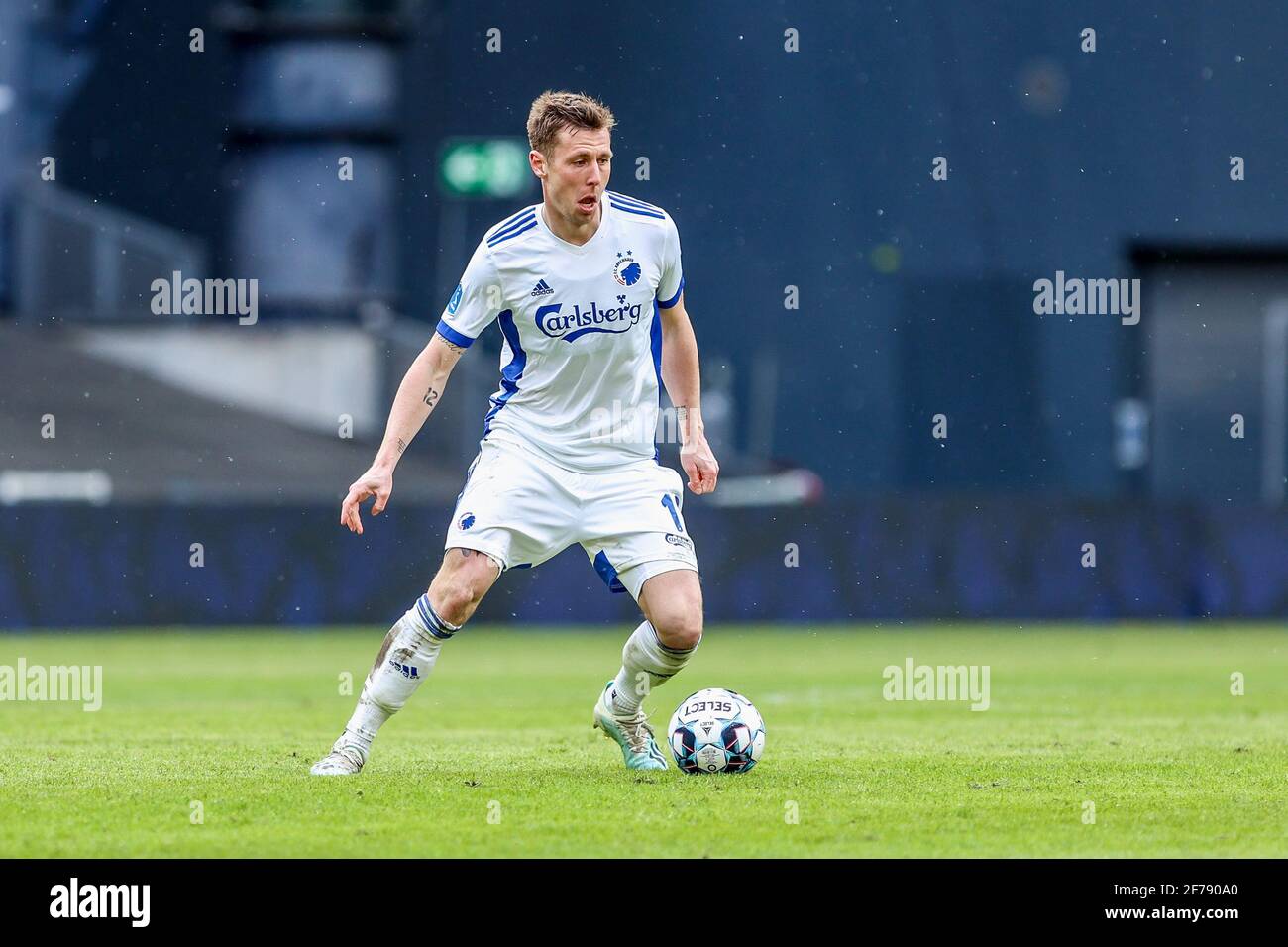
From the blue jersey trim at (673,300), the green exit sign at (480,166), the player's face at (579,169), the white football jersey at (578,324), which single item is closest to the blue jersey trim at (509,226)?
the white football jersey at (578,324)

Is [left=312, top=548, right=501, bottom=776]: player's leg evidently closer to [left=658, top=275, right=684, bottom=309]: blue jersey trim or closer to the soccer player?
the soccer player

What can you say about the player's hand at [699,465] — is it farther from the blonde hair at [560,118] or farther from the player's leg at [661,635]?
the blonde hair at [560,118]

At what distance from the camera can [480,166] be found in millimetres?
25688

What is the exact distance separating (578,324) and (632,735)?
1.76 metres


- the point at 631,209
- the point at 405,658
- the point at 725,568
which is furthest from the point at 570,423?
the point at 725,568

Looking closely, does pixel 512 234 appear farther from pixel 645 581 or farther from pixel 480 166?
pixel 480 166

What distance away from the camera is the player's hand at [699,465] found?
8188 millimetres

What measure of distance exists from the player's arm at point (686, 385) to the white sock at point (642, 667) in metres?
0.68

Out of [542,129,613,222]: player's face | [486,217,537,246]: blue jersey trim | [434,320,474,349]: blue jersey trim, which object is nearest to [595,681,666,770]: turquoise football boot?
[434,320,474,349]: blue jersey trim

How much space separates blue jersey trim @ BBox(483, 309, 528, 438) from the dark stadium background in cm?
1765

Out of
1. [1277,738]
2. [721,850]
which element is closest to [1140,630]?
[1277,738]

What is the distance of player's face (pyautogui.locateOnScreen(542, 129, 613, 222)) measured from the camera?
757cm
